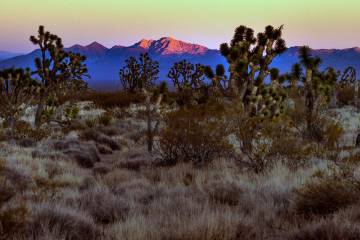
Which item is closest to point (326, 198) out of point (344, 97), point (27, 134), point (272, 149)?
point (272, 149)

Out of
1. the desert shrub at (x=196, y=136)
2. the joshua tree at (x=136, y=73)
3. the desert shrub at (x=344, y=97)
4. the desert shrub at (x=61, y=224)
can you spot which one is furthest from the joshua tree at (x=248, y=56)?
the joshua tree at (x=136, y=73)

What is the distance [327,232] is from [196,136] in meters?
6.56

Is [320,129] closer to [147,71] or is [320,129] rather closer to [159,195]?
[159,195]

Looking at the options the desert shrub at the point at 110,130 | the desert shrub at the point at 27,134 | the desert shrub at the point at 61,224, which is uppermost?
the desert shrub at the point at 61,224

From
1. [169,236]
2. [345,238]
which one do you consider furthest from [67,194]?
[345,238]

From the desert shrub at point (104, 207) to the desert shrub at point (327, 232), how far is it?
2.33 meters

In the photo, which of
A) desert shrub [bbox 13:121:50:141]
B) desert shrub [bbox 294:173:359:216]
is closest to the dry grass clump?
desert shrub [bbox 294:173:359:216]

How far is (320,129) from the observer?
14500 mm

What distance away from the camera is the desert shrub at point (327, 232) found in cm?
446

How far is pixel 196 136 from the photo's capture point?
1095cm

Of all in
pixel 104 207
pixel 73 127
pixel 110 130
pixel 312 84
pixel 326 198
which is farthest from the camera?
pixel 73 127

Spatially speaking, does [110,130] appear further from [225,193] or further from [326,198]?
[326,198]

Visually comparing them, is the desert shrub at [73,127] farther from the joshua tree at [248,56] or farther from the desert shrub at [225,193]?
the desert shrub at [225,193]

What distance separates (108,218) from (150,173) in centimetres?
400
